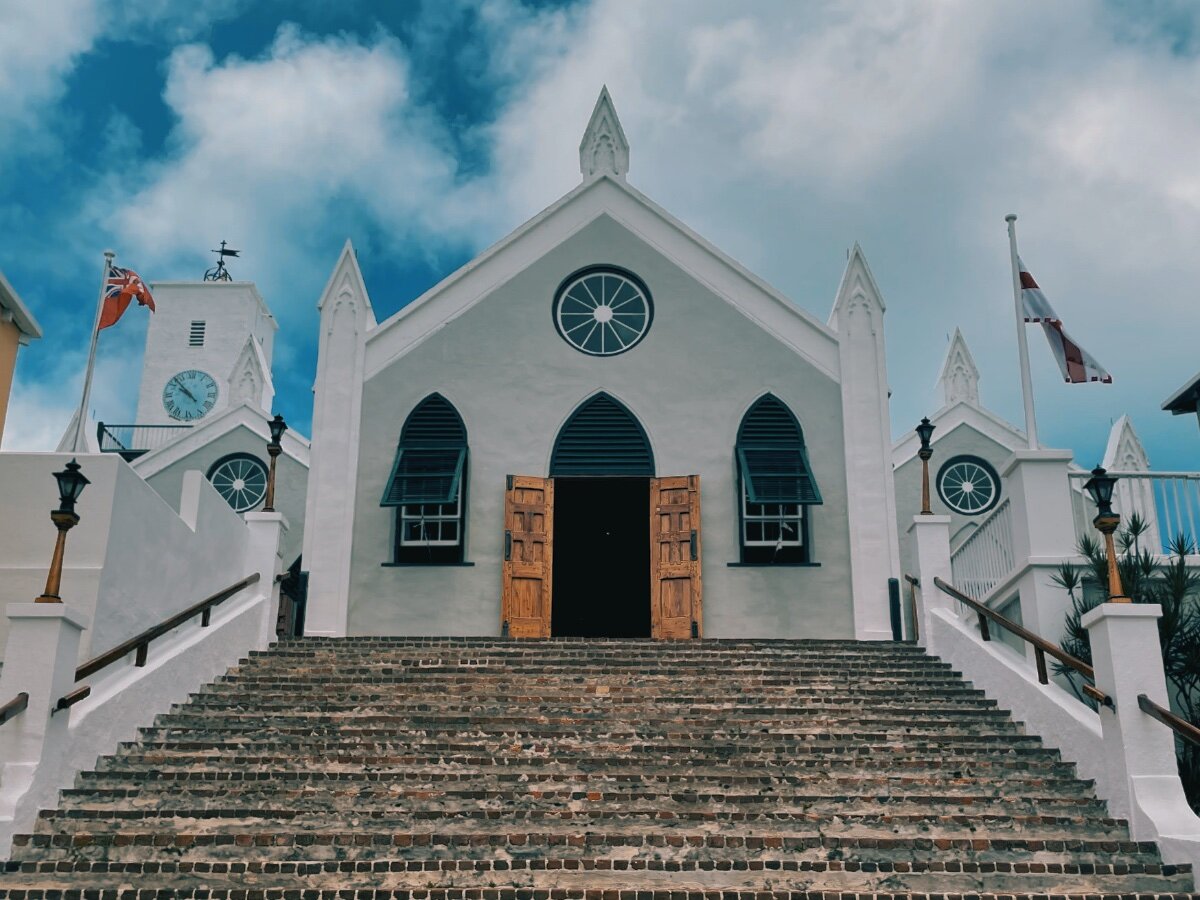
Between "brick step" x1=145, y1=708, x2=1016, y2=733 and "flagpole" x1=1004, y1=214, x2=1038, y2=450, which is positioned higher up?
A: "flagpole" x1=1004, y1=214, x2=1038, y2=450

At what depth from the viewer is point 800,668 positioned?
12898 millimetres

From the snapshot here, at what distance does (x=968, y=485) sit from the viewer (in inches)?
989

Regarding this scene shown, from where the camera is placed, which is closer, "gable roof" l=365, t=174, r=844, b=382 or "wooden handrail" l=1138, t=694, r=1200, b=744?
"wooden handrail" l=1138, t=694, r=1200, b=744

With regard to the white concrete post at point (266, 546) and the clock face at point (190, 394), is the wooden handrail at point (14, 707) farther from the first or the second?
the clock face at point (190, 394)

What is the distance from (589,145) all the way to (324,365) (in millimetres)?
5491

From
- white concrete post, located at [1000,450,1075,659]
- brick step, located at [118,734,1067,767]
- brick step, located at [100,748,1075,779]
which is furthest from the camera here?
white concrete post, located at [1000,450,1075,659]

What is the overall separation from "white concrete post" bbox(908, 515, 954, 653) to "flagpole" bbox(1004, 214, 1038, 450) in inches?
55.5

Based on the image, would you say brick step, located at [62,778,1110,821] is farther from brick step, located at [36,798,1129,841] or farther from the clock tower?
the clock tower

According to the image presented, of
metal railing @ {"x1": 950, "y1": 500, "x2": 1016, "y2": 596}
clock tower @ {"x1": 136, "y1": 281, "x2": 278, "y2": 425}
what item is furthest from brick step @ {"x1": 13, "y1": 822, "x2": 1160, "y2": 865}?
clock tower @ {"x1": 136, "y1": 281, "x2": 278, "y2": 425}

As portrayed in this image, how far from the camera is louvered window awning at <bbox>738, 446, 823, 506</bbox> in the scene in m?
17.1

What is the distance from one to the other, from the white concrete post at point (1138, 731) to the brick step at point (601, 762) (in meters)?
0.79

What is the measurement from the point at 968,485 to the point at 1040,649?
14.6 meters

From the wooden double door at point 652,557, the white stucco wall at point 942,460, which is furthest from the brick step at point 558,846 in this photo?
the white stucco wall at point 942,460

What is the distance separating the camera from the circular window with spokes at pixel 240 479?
998 inches
